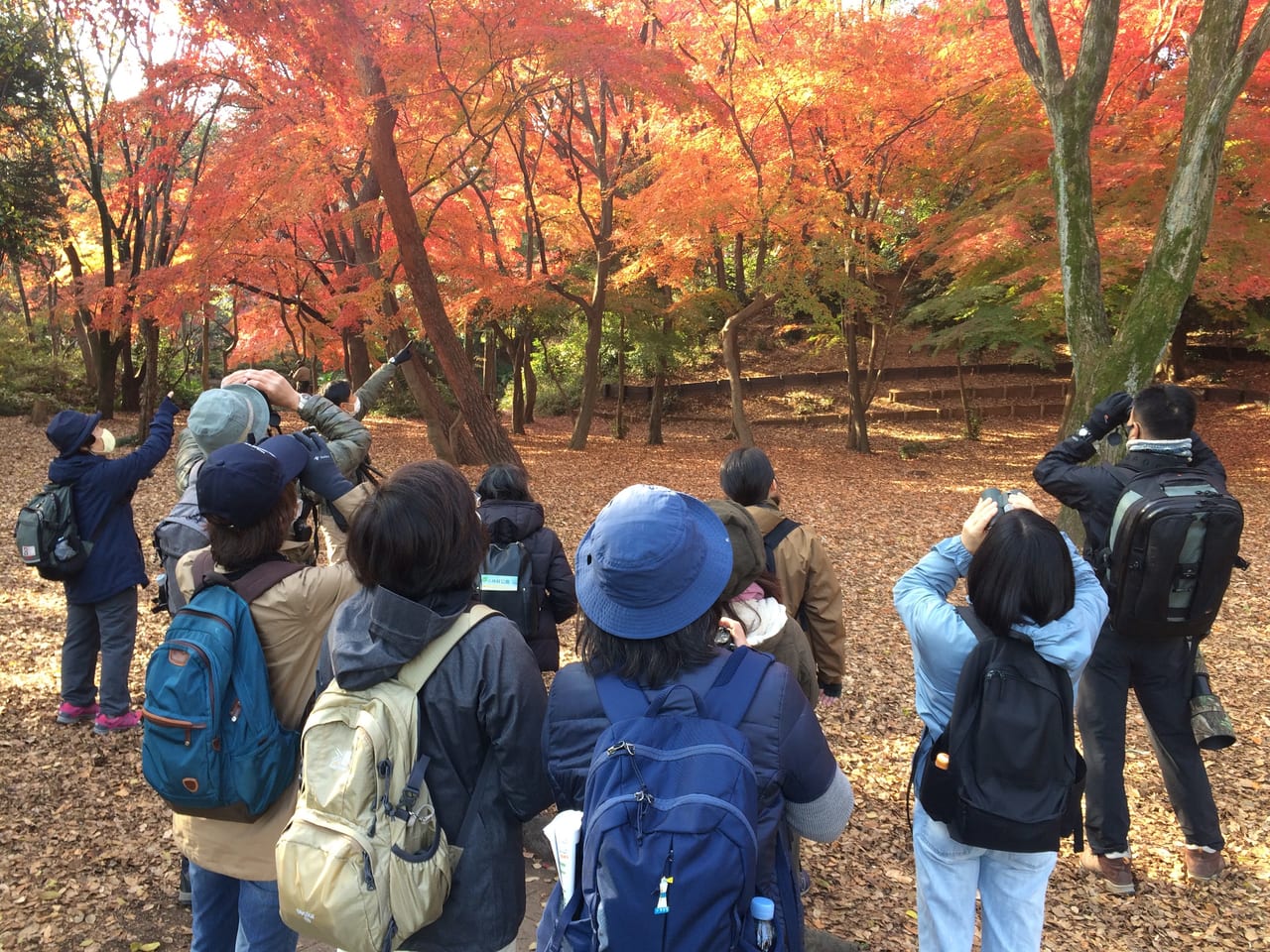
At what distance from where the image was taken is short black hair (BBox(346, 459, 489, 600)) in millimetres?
1672

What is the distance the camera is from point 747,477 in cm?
293

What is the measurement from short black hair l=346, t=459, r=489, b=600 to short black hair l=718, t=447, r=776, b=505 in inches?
53.7

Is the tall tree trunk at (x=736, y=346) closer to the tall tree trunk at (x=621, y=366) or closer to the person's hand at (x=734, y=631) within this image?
the tall tree trunk at (x=621, y=366)

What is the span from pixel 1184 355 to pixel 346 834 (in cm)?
2096

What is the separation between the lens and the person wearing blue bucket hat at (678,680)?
4.63ft

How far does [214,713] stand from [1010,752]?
1959mm

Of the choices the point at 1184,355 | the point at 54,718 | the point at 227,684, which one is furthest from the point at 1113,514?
the point at 1184,355

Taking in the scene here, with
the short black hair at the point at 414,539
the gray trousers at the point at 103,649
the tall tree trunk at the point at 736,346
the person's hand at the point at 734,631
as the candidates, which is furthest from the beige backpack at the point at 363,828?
the tall tree trunk at the point at 736,346

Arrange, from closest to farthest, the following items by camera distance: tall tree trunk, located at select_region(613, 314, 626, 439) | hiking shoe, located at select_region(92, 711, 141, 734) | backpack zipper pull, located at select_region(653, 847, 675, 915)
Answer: backpack zipper pull, located at select_region(653, 847, 675, 915) < hiking shoe, located at select_region(92, 711, 141, 734) < tall tree trunk, located at select_region(613, 314, 626, 439)

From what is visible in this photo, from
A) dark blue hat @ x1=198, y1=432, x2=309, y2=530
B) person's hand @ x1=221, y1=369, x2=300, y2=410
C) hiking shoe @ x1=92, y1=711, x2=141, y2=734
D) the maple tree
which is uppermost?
the maple tree

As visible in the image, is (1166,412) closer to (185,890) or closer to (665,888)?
(665,888)

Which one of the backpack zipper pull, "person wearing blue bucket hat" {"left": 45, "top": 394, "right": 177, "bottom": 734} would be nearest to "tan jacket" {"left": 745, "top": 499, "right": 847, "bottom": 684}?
the backpack zipper pull

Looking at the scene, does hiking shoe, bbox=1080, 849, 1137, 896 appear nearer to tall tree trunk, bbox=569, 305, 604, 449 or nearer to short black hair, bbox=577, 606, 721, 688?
short black hair, bbox=577, 606, 721, 688

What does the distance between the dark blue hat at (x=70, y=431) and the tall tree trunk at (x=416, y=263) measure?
5719 mm
